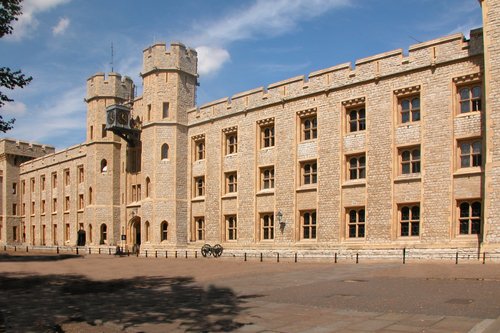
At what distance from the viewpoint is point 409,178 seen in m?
26.6

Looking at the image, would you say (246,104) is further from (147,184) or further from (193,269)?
(193,269)

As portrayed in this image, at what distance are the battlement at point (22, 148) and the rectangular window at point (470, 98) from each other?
58438 mm

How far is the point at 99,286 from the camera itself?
18016 millimetres

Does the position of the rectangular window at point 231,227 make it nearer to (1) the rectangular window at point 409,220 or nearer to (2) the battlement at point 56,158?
(1) the rectangular window at point 409,220

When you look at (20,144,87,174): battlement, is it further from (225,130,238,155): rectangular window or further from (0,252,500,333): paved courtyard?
(0,252,500,333): paved courtyard

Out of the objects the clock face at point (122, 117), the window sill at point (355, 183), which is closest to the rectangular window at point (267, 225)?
A: the window sill at point (355, 183)

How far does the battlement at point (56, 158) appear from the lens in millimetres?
54281

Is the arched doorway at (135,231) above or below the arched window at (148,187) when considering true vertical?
below

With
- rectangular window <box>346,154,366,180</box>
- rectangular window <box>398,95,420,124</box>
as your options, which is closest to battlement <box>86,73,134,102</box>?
rectangular window <box>346,154,366,180</box>

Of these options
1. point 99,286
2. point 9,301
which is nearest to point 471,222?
point 99,286

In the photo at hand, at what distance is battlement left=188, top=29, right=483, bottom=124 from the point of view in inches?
1000

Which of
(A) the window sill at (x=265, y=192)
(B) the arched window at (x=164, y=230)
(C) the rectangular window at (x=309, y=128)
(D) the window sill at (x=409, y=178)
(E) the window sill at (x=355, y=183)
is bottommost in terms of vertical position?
(B) the arched window at (x=164, y=230)

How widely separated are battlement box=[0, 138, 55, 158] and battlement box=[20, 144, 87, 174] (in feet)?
7.64

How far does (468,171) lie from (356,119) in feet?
24.1
